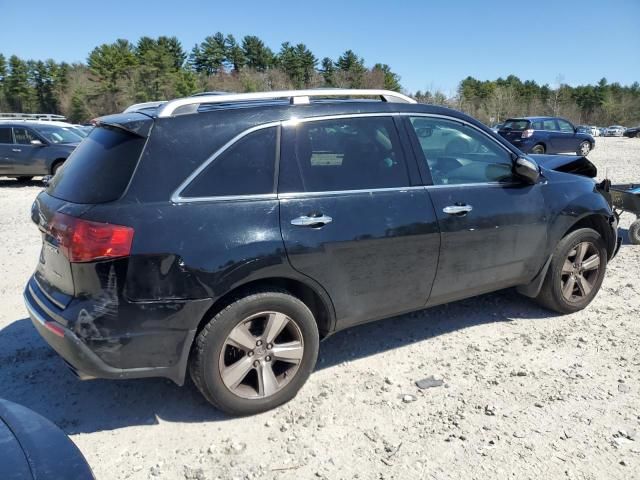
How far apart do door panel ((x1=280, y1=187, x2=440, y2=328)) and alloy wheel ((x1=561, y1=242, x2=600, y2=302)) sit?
A: 5.21ft

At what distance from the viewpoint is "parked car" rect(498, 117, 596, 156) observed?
18.7 meters

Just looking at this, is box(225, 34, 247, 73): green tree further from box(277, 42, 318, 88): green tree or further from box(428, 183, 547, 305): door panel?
box(428, 183, 547, 305): door panel

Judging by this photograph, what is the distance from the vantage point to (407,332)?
407 cm

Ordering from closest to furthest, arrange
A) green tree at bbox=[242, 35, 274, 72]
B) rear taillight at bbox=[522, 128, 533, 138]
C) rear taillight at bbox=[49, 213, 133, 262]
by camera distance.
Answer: rear taillight at bbox=[49, 213, 133, 262], rear taillight at bbox=[522, 128, 533, 138], green tree at bbox=[242, 35, 274, 72]

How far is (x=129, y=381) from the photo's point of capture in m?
3.40

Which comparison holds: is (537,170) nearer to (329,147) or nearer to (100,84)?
(329,147)

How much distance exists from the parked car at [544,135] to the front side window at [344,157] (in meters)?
16.7

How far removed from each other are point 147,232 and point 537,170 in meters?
2.97

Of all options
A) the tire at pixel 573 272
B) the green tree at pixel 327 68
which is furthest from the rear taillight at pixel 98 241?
the green tree at pixel 327 68

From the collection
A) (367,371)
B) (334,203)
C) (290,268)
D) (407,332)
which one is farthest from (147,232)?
(407,332)

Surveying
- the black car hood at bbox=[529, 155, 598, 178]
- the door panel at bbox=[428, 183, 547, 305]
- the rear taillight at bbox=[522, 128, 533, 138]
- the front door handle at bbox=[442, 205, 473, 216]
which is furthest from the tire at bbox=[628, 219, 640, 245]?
the rear taillight at bbox=[522, 128, 533, 138]

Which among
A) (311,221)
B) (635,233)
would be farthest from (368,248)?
(635,233)

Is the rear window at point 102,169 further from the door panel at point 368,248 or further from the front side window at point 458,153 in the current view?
the front side window at point 458,153

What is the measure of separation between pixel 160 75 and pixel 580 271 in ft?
221
